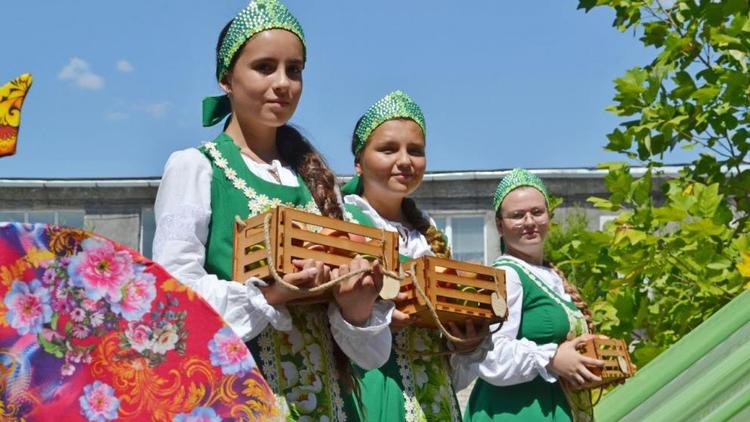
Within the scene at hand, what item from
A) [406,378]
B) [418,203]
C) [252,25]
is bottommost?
[406,378]

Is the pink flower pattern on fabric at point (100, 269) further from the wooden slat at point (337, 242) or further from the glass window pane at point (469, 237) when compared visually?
the glass window pane at point (469, 237)

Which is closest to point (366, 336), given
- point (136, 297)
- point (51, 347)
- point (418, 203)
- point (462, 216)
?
point (136, 297)

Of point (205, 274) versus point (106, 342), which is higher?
point (205, 274)

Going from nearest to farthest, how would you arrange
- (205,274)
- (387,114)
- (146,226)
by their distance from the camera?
(205,274)
(387,114)
(146,226)

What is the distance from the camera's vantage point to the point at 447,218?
49.4ft

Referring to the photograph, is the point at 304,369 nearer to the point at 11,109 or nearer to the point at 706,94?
the point at 11,109

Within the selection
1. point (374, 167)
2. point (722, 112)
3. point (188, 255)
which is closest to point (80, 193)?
point (722, 112)

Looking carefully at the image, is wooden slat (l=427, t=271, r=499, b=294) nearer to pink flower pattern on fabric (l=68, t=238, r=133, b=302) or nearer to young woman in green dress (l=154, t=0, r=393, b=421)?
young woman in green dress (l=154, t=0, r=393, b=421)

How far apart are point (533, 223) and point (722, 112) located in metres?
1.32

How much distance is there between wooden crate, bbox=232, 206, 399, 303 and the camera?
88.8 inches

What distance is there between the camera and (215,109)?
2732 millimetres

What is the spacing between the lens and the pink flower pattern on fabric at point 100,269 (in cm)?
185

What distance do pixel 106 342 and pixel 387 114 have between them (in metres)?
1.75

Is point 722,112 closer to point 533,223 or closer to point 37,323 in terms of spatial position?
point 533,223
